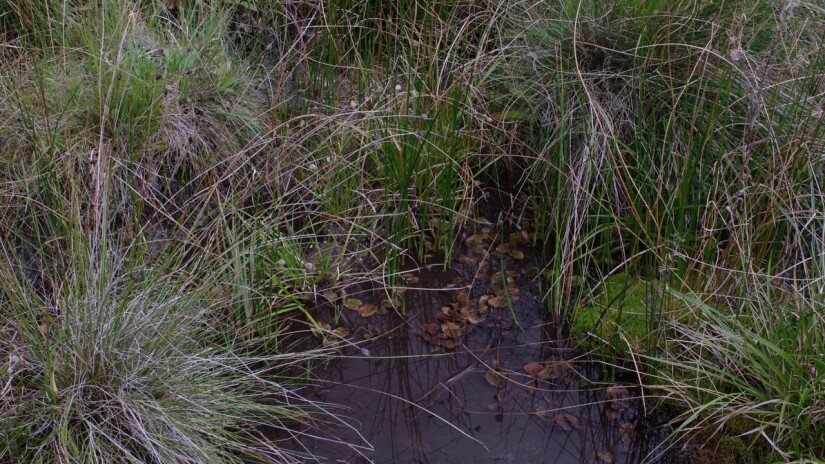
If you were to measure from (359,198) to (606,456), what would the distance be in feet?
5.30

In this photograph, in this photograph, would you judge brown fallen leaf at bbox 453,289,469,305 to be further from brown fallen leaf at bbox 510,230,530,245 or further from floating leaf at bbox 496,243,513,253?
brown fallen leaf at bbox 510,230,530,245

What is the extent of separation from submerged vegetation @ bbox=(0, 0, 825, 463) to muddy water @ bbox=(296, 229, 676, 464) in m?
0.14

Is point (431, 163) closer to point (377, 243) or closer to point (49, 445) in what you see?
point (377, 243)

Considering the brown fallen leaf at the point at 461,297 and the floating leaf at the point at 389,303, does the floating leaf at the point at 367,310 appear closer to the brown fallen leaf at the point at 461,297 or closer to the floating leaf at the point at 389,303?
the floating leaf at the point at 389,303

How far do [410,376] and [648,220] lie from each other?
3.81ft

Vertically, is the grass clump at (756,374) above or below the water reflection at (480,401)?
above

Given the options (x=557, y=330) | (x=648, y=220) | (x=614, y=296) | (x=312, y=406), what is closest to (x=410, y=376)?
(x=312, y=406)

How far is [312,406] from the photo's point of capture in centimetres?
290

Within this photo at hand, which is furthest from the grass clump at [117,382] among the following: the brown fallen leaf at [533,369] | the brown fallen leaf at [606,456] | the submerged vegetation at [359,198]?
the brown fallen leaf at [606,456]

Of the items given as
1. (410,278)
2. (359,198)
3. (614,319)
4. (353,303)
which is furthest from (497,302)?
(359,198)

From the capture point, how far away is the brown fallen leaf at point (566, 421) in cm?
288

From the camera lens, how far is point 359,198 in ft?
12.2

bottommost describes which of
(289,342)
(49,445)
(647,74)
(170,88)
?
(289,342)

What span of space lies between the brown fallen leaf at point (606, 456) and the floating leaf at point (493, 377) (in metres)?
0.47
